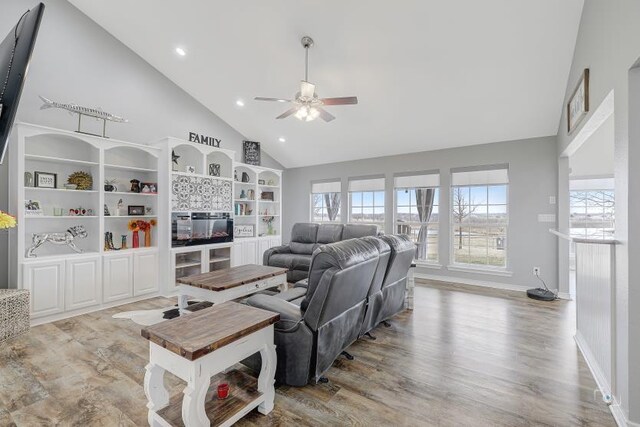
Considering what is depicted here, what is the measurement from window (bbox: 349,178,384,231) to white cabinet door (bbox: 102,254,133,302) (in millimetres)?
4442

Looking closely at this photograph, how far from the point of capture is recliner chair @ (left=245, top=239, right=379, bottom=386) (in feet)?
7.13

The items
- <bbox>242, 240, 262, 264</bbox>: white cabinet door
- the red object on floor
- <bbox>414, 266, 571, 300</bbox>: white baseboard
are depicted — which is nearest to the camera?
the red object on floor

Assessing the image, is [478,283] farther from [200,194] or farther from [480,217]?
[200,194]

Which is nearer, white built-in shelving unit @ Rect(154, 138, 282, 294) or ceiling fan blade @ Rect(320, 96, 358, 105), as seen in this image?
ceiling fan blade @ Rect(320, 96, 358, 105)

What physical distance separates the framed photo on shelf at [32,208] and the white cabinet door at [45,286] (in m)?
0.69

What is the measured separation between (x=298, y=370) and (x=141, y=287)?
3.39 metres

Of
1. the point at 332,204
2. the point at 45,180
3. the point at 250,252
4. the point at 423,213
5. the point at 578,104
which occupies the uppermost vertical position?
the point at 578,104

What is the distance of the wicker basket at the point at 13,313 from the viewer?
10.1 ft

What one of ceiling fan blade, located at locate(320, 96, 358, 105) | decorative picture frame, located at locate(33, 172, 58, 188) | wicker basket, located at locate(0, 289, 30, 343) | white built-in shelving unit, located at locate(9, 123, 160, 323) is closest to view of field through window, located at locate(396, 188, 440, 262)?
ceiling fan blade, located at locate(320, 96, 358, 105)

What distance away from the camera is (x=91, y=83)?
4508 millimetres

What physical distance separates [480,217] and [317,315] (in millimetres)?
4515

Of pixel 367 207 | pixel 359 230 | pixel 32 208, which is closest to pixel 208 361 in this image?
pixel 32 208

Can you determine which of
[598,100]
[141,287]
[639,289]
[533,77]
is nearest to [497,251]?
[533,77]

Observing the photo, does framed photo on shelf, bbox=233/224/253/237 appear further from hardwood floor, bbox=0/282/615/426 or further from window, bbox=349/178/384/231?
hardwood floor, bbox=0/282/615/426
